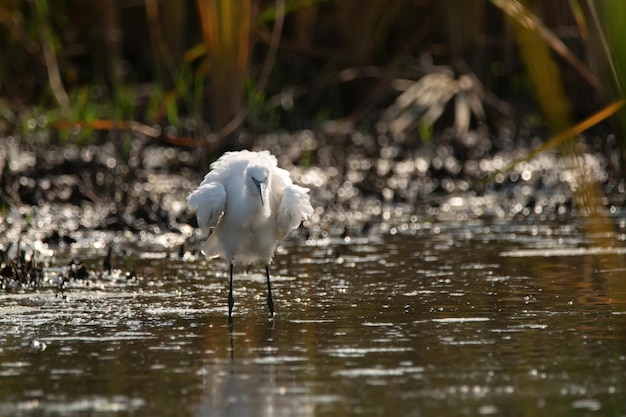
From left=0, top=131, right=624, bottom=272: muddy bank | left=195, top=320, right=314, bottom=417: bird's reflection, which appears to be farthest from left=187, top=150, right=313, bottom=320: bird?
left=0, top=131, right=624, bottom=272: muddy bank

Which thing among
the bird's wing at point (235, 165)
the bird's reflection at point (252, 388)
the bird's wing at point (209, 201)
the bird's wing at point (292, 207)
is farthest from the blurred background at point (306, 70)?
the bird's reflection at point (252, 388)

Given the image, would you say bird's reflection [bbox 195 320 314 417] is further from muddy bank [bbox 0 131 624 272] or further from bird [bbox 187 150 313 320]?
muddy bank [bbox 0 131 624 272]

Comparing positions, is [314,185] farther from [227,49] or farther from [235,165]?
[235,165]

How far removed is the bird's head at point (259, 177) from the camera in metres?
7.06

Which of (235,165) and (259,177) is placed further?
(235,165)

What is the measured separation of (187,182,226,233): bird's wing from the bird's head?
8.6 inches

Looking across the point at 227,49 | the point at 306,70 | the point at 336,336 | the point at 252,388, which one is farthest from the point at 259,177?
the point at 306,70

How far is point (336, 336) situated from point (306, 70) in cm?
1017

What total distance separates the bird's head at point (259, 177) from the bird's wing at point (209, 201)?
22 centimetres

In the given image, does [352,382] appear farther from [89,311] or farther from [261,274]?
[261,274]

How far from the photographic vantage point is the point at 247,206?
7.37 m

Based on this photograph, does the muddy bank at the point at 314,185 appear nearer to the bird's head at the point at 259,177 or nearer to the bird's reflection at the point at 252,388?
the bird's head at the point at 259,177

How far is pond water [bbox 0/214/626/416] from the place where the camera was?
16.1 ft

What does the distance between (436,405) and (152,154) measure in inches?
360
